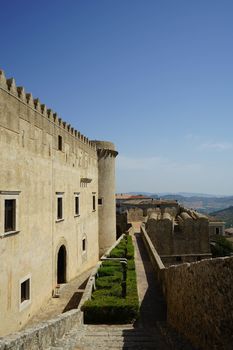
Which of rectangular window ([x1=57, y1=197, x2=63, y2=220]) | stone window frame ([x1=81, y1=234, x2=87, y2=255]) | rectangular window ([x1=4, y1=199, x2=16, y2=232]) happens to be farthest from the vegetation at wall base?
stone window frame ([x1=81, y1=234, x2=87, y2=255])

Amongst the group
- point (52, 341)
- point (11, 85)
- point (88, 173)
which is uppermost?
point (11, 85)

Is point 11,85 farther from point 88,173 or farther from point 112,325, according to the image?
point 88,173

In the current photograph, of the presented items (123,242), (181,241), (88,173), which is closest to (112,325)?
(123,242)

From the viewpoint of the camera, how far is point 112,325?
9.02 m

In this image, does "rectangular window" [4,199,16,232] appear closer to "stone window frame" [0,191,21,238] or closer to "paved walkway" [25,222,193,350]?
"stone window frame" [0,191,21,238]

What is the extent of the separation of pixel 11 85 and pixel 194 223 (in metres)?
19.3

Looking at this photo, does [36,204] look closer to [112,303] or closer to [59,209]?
[59,209]

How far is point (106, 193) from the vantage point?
2511cm

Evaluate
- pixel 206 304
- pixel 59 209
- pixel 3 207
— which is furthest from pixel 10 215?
pixel 206 304

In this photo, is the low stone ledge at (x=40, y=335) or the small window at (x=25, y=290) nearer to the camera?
the low stone ledge at (x=40, y=335)

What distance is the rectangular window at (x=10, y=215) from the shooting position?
9898mm

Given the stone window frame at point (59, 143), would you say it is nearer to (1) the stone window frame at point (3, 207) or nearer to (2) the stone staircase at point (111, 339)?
(1) the stone window frame at point (3, 207)

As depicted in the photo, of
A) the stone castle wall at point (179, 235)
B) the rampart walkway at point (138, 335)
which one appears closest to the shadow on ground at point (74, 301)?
the rampart walkway at point (138, 335)

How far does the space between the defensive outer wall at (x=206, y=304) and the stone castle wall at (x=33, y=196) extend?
207 inches
